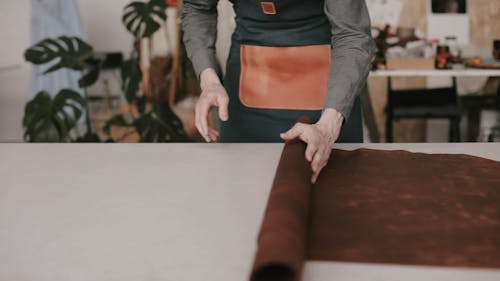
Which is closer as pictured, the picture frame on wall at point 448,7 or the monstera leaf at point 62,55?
the monstera leaf at point 62,55

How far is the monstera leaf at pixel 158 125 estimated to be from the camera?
264 cm

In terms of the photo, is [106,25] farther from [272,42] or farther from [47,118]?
[272,42]

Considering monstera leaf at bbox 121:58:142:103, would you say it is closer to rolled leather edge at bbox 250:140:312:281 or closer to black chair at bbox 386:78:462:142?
black chair at bbox 386:78:462:142

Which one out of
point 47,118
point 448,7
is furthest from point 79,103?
point 448,7

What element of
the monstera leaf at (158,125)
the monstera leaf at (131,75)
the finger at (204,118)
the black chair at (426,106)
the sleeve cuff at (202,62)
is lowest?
the black chair at (426,106)

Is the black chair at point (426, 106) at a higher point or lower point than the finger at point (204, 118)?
lower

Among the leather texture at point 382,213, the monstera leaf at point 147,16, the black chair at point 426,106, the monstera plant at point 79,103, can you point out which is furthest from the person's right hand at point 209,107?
the black chair at point 426,106

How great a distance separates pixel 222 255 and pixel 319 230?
0.51ft

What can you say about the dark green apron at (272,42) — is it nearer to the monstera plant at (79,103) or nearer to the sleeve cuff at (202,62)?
the sleeve cuff at (202,62)

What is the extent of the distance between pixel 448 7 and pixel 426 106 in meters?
0.84

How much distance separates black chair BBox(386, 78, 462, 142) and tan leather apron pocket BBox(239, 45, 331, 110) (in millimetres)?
2089

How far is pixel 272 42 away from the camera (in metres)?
1.53

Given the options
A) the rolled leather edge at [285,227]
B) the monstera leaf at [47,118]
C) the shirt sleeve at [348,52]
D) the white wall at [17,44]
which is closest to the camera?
the rolled leather edge at [285,227]

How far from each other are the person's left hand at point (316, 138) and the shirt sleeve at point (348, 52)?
0.06 m
